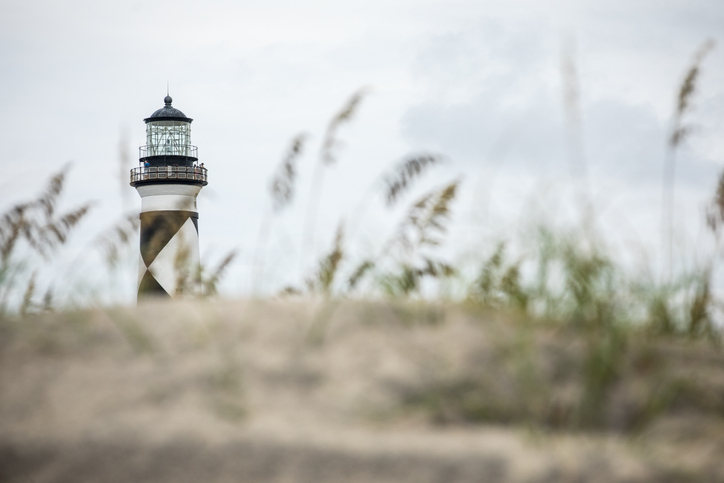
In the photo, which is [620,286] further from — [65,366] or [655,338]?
[65,366]

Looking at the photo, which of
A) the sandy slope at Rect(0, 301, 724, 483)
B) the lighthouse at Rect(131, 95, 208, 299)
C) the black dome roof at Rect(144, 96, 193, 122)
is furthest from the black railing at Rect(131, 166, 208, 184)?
the sandy slope at Rect(0, 301, 724, 483)

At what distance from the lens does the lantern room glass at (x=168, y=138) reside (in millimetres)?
19609

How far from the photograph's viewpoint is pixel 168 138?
19859 millimetres

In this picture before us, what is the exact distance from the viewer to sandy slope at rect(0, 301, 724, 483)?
263cm

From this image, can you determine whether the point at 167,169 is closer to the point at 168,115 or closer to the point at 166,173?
the point at 166,173

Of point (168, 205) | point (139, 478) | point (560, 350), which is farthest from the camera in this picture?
point (168, 205)

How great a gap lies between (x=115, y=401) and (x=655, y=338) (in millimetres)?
2408

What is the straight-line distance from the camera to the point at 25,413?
3068 millimetres

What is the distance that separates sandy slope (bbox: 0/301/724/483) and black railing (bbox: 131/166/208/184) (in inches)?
619

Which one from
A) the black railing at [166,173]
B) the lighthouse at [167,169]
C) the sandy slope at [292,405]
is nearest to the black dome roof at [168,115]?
the lighthouse at [167,169]

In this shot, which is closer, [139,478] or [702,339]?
[139,478]

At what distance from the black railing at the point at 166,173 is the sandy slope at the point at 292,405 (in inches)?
619

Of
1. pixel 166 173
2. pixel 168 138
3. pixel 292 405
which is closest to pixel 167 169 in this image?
pixel 166 173

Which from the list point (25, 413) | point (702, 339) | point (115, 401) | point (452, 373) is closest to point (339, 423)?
point (452, 373)
